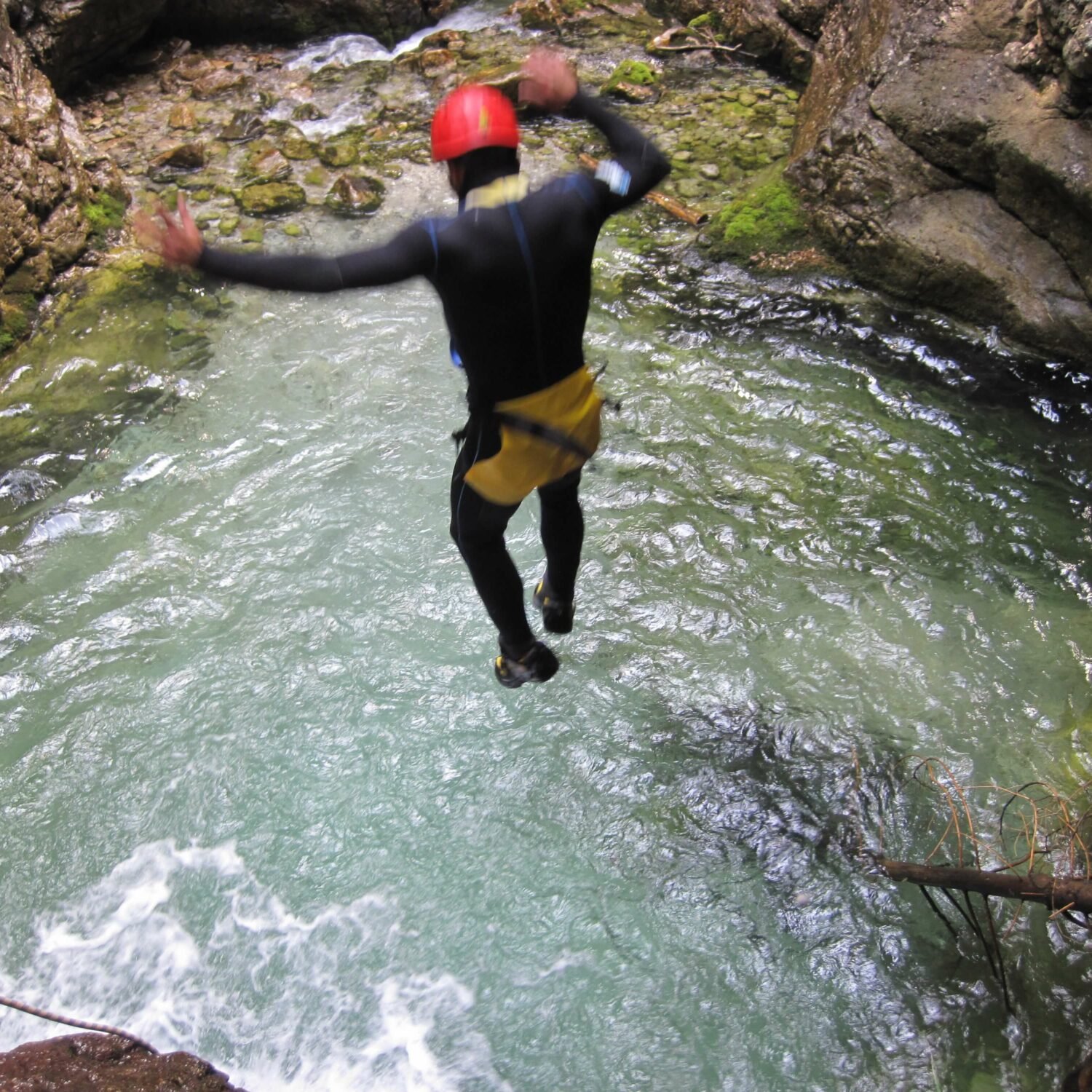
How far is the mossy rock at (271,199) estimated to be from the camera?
754cm

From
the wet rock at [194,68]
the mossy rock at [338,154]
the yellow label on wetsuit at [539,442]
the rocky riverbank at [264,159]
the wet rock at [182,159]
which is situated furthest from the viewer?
the wet rock at [194,68]

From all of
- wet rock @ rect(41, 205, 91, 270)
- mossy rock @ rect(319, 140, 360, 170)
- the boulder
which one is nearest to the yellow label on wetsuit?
wet rock @ rect(41, 205, 91, 270)

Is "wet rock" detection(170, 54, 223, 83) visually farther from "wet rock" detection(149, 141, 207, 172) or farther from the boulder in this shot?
"wet rock" detection(149, 141, 207, 172)

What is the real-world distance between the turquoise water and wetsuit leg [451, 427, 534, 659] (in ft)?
2.55

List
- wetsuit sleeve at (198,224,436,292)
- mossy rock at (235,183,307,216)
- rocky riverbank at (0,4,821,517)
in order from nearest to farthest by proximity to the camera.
Result: 1. wetsuit sleeve at (198,224,436,292)
2. rocky riverbank at (0,4,821,517)
3. mossy rock at (235,183,307,216)

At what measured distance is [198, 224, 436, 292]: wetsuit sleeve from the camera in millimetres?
2238

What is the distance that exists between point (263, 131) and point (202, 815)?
299 inches

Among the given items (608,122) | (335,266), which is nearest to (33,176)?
(608,122)

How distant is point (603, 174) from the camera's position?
8.29 feet

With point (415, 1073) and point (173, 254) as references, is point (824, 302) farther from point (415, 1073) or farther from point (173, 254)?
point (415, 1073)

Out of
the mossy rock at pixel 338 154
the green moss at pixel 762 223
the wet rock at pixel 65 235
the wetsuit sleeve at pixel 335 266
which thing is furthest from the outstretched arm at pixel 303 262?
the mossy rock at pixel 338 154

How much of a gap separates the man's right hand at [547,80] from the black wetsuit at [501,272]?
59 mm

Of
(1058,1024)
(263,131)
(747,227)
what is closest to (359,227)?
(263,131)

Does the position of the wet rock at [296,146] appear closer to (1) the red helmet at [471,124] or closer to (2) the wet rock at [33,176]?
(2) the wet rock at [33,176]
